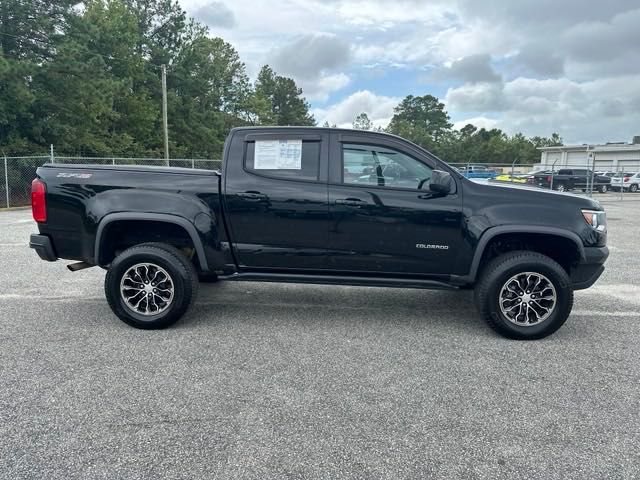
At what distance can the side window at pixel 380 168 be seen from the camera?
4.40 m

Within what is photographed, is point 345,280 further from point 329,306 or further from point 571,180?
point 571,180

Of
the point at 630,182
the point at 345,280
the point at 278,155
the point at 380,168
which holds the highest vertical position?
the point at 630,182

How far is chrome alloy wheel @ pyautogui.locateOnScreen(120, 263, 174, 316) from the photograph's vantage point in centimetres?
444

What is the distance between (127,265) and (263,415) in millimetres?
2163

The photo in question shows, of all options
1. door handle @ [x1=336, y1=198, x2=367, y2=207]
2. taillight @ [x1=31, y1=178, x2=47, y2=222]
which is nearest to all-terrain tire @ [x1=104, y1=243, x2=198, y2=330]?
taillight @ [x1=31, y1=178, x2=47, y2=222]

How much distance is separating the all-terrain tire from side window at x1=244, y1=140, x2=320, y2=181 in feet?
3.60

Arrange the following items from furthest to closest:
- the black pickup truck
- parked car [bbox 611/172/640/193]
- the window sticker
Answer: parked car [bbox 611/172/640/193]
the window sticker
the black pickup truck

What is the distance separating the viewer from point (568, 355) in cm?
399

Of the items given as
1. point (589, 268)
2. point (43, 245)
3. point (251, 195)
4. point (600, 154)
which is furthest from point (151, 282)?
point (600, 154)

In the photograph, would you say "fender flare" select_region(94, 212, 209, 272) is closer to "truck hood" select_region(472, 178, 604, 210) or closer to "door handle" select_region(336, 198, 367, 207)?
"door handle" select_region(336, 198, 367, 207)

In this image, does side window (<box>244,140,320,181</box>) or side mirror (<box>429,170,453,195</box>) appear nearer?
side mirror (<box>429,170,453,195</box>)

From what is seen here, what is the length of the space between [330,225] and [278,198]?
1.75 feet

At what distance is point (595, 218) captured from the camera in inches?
170

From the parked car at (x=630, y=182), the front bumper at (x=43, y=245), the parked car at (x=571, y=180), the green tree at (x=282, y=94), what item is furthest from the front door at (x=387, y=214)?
the green tree at (x=282, y=94)
